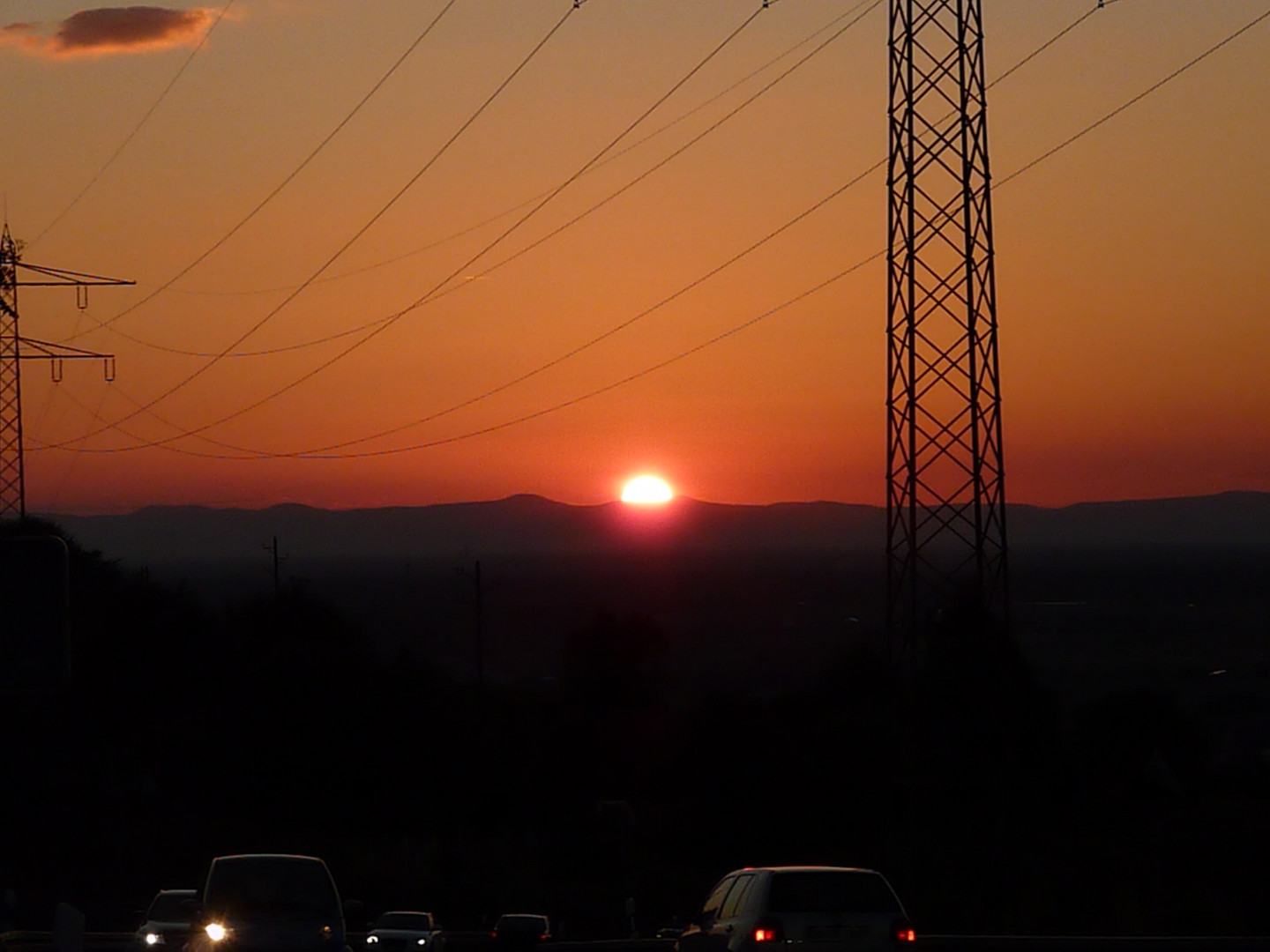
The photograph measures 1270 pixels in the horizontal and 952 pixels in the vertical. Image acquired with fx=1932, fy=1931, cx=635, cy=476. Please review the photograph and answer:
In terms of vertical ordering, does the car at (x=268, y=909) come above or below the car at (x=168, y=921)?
above

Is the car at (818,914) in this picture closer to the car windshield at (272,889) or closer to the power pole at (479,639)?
the car windshield at (272,889)

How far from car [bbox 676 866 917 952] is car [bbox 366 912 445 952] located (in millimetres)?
12297

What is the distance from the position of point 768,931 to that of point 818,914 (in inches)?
20.2

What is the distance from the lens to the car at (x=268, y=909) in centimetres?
2269

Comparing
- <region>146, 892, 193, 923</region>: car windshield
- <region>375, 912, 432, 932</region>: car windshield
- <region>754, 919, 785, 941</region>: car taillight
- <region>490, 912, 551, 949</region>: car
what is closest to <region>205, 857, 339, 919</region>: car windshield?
<region>146, 892, 193, 923</region>: car windshield

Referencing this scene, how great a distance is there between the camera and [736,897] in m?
20.0

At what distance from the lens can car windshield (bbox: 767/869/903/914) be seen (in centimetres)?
1883

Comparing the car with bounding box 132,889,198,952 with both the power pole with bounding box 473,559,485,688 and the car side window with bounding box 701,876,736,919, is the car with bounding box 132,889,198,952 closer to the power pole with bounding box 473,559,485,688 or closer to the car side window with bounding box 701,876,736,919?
the car side window with bounding box 701,876,736,919

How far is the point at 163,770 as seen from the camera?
7531 cm

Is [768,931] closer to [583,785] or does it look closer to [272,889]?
[272,889]

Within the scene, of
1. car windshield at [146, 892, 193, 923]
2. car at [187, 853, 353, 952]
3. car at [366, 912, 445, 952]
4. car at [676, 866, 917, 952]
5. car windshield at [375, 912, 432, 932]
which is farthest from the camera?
car windshield at [375, 912, 432, 932]

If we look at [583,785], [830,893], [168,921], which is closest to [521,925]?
[168,921]

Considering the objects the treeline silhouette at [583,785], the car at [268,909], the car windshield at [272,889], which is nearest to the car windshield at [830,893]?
the car at [268,909]

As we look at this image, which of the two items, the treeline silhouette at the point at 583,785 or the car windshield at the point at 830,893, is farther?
the treeline silhouette at the point at 583,785
